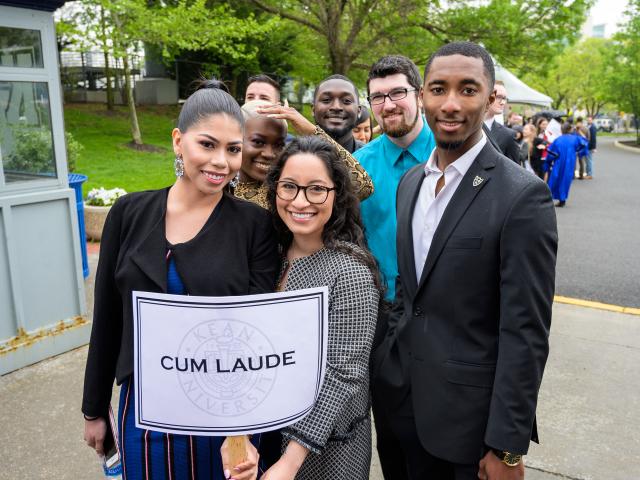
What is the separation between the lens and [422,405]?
1976 mm

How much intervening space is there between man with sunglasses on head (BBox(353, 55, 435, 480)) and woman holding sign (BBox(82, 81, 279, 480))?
94cm

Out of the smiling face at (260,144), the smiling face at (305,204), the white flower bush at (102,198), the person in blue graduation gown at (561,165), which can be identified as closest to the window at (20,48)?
the smiling face at (260,144)

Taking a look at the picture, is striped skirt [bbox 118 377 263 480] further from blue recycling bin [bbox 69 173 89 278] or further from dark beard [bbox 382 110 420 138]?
blue recycling bin [bbox 69 173 89 278]

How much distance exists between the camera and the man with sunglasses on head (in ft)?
8.96

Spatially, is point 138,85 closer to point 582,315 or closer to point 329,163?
point 582,315

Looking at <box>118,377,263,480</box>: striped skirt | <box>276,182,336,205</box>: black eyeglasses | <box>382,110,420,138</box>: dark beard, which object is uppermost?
<box>382,110,420,138</box>: dark beard

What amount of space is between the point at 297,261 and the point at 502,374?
0.73 m

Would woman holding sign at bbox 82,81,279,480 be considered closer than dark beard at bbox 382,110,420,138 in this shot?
Yes

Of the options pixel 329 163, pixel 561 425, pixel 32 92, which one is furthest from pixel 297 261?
pixel 32 92

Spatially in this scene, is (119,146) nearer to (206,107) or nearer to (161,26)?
(161,26)

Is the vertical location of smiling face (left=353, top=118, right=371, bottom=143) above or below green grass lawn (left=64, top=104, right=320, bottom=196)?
above

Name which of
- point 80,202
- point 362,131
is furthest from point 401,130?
point 80,202

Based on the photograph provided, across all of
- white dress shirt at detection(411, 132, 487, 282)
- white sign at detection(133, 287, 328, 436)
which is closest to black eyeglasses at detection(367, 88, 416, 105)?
white dress shirt at detection(411, 132, 487, 282)

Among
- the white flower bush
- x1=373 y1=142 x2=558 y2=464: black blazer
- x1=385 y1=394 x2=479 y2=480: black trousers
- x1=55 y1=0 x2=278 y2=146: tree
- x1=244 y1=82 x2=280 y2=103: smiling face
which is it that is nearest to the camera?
x1=373 y1=142 x2=558 y2=464: black blazer
